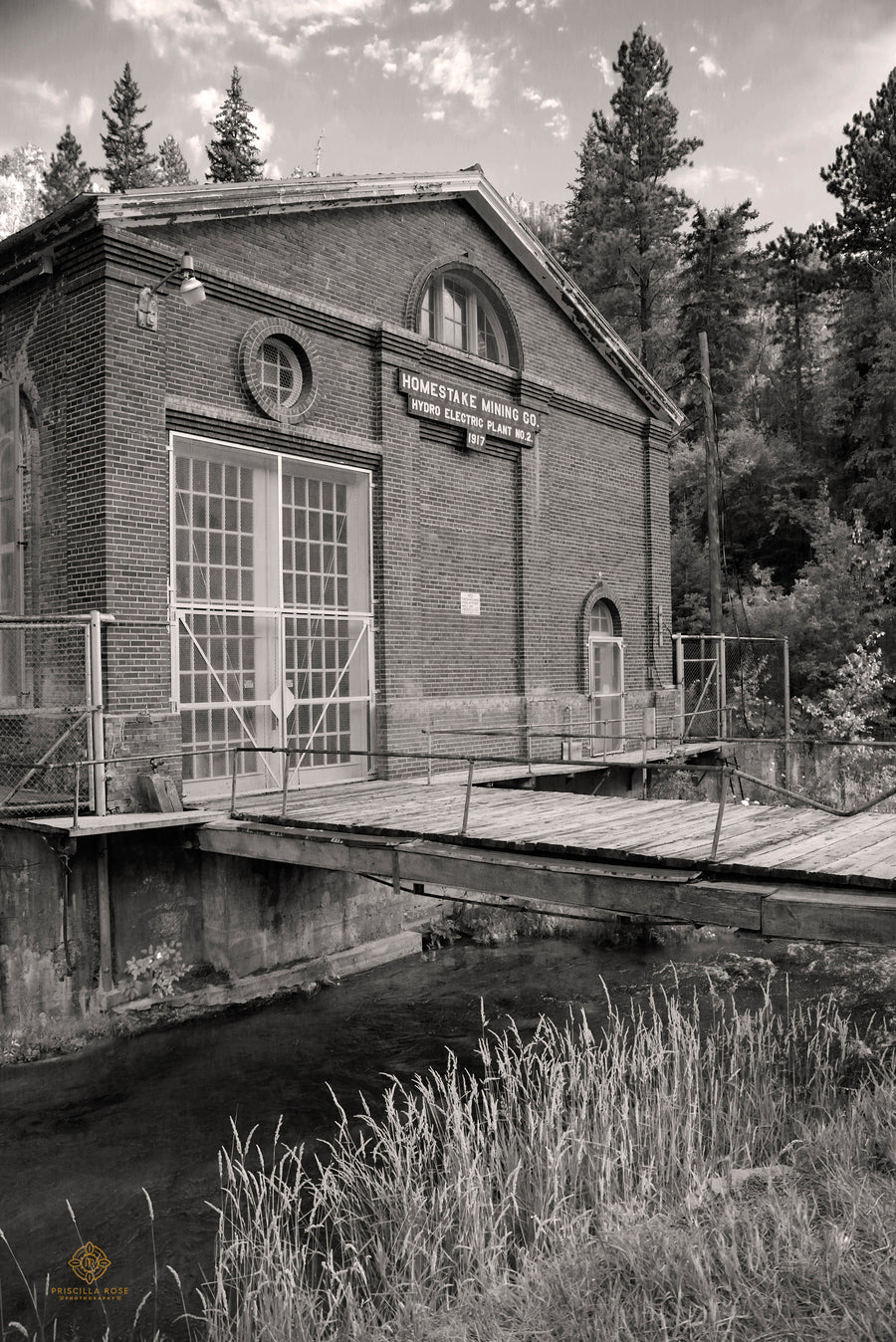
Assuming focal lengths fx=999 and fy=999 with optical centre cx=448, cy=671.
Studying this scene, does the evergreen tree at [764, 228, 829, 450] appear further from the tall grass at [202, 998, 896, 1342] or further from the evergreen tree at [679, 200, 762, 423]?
the tall grass at [202, 998, 896, 1342]

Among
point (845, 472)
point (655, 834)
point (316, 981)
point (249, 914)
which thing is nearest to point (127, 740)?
point (249, 914)

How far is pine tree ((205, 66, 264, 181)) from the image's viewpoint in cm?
3866

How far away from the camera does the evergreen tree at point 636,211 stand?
107 feet

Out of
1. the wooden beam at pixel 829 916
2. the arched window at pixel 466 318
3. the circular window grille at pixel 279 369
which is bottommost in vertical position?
the wooden beam at pixel 829 916

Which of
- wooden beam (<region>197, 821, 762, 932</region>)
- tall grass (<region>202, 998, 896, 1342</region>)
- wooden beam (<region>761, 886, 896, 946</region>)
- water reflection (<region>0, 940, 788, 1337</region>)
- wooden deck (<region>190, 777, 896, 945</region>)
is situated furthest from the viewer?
wooden beam (<region>197, 821, 762, 932</region>)

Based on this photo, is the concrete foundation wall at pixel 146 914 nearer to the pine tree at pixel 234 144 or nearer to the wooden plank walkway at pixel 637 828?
the wooden plank walkway at pixel 637 828

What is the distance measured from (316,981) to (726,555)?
25.5 m

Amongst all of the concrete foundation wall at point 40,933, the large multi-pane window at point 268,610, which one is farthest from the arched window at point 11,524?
the concrete foundation wall at point 40,933

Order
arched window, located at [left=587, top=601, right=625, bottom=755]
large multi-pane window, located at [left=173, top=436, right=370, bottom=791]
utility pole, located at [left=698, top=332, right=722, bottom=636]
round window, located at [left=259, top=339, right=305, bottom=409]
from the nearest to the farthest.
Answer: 1. large multi-pane window, located at [left=173, top=436, right=370, bottom=791]
2. round window, located at [left=259, top=339, right=305, bottom=409]
3. arched window, located at [left=587, top=601, right=625, bottom=755]
4. utility pole, located at [left=698, top=332, right=722, bottom=636]

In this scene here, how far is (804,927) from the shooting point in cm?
631

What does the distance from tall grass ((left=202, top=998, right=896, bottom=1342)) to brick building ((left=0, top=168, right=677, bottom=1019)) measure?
3.68 m

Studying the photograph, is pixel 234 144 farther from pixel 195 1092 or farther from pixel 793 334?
pixel 195 1092

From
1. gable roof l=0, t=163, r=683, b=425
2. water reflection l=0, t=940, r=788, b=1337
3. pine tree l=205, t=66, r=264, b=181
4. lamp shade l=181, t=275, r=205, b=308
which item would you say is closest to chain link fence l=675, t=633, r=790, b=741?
gable roof l=0, t=163, r=683, b=425

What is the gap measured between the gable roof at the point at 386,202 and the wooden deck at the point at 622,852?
6.14 metres
